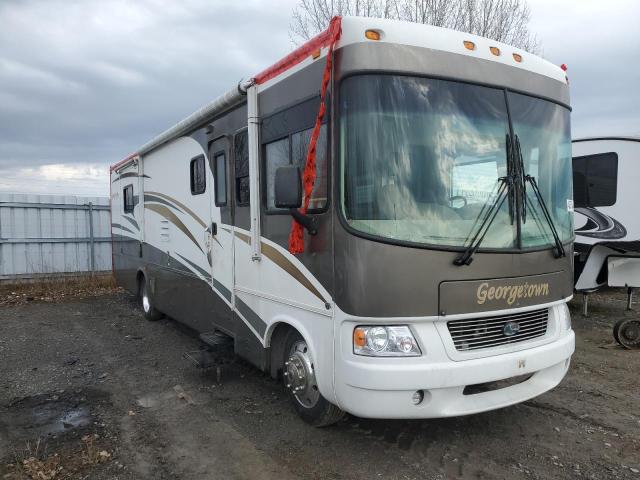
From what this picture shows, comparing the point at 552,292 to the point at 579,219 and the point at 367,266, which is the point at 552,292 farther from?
the point at 579,219

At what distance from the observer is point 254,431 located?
4.01 metres

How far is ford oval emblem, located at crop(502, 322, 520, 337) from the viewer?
3.50m

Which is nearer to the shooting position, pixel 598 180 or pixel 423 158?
pixel 423 158

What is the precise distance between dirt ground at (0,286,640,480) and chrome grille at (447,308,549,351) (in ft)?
2.65

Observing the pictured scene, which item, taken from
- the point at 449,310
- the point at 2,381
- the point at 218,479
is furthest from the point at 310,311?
the point at 2,381

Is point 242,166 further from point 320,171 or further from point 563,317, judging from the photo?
point 563,317

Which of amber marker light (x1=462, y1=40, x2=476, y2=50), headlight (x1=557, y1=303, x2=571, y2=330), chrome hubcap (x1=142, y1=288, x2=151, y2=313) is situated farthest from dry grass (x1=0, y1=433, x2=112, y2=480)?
chrome hubcap (x1=142, y1=288, x2=151, y2=313)

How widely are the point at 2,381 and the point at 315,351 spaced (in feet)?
12.9

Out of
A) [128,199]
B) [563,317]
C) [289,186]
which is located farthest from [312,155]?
[128,199]

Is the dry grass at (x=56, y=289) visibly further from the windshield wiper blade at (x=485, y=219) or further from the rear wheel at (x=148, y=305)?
the windshield wiper blade at (x=485, y=219)

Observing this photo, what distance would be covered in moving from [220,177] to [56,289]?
870 centimetres

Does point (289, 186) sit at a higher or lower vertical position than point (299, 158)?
lower

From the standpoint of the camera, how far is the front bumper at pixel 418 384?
3.11 meters

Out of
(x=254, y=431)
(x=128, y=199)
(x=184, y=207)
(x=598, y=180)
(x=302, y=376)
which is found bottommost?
(x=254, y=431)
